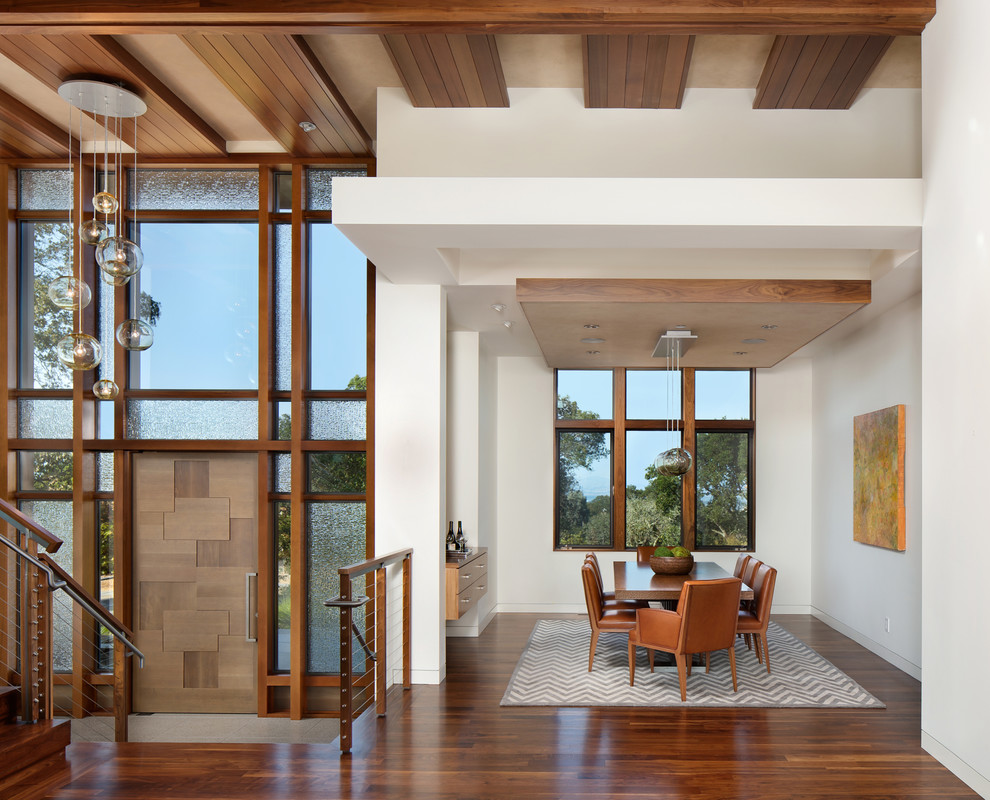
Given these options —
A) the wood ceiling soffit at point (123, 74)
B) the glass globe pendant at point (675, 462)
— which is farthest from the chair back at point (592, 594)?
the wood ceiling soffit at point (123, 74)

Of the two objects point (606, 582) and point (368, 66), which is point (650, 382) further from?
point (368, 66)

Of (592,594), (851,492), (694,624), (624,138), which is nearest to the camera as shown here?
(624,138)

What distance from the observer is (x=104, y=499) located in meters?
6.43

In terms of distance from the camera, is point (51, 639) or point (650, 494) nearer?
point (51, 639)

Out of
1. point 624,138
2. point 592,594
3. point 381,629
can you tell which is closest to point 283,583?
point 381,629

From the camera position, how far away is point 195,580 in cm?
636

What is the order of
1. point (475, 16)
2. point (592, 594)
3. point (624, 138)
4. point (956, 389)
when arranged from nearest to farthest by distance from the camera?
1. point (475, 16)
2. point (956, 389)
3. point (624, 138)
4. point (592, 594)

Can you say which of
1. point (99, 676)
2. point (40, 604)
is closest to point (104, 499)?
point (99, 676)

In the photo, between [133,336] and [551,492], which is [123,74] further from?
[551,492]

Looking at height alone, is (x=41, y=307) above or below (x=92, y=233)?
below

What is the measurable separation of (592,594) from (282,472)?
8.13ft

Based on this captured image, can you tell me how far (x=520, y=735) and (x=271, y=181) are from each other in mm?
4280

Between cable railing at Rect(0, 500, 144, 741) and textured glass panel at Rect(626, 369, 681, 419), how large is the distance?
232 inches

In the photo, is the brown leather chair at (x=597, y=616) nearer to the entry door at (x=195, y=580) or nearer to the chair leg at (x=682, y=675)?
the chair leg at (x=682, y=675)
